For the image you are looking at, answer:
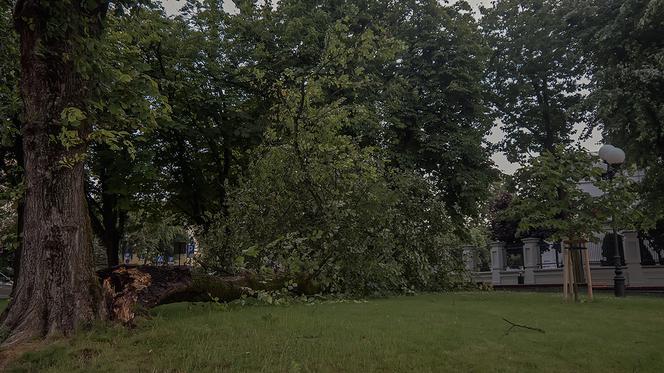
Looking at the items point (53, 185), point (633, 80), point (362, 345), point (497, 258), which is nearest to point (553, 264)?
point (497, 258)

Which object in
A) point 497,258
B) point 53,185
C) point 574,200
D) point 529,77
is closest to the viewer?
point 53,185

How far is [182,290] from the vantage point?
314 inches

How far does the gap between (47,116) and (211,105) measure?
30.3 feet

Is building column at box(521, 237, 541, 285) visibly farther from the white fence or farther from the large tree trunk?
the large tree trunk

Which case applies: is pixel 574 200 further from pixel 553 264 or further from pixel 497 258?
pixel 497 258

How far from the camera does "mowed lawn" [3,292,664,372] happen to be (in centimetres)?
475

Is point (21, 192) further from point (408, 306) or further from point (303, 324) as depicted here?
point (408, 306)

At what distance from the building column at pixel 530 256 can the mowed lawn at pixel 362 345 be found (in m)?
18.8

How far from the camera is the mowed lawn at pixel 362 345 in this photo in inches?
187

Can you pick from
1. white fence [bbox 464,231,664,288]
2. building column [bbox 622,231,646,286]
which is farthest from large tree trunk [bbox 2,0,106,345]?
building column [bbox 622,231,646,286]

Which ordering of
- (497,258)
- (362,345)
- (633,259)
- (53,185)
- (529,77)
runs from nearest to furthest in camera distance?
(362,345), (53,185), (633,259), (529,77), (497,258)

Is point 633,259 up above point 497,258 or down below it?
below

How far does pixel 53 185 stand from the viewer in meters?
5.99

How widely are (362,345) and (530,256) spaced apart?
22.9 meters
